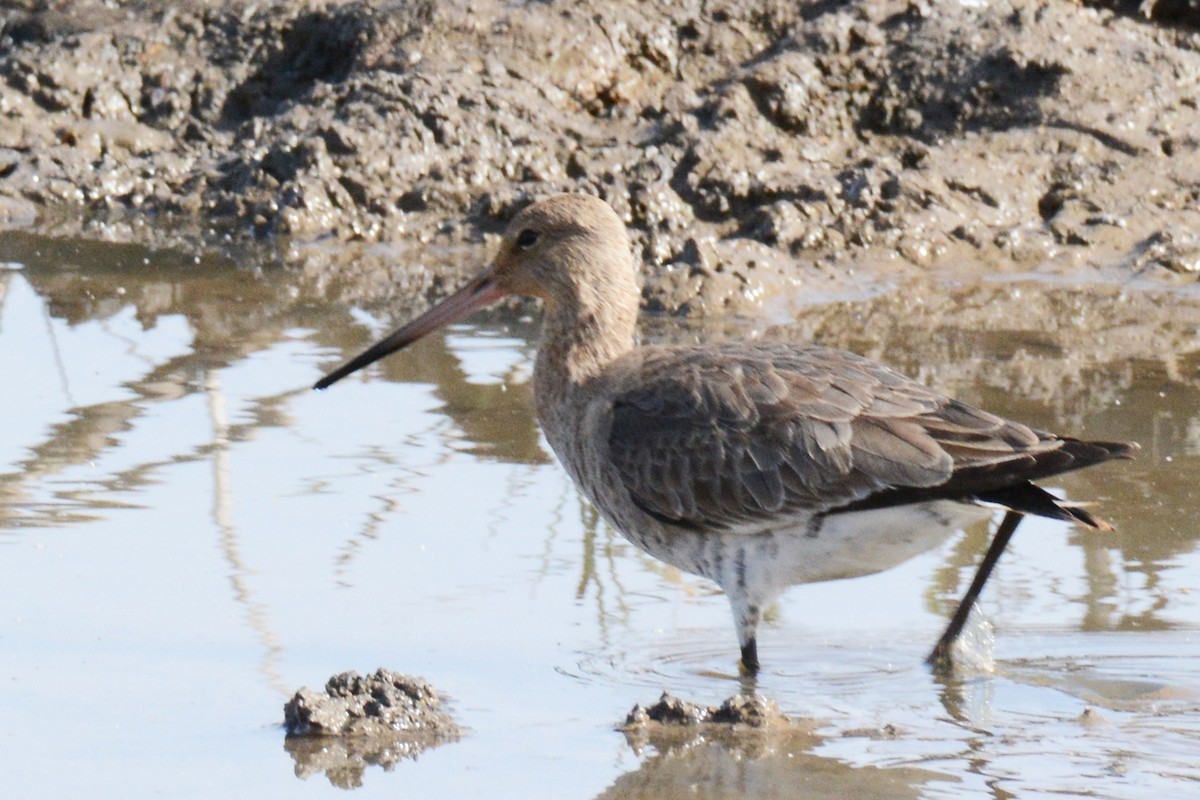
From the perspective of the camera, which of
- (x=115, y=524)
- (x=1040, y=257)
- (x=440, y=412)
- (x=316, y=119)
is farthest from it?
(x=316, y=119)

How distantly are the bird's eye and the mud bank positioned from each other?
2504 mm

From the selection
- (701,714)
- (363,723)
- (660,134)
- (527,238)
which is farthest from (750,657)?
(660,134)

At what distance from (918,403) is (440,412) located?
2.48 m

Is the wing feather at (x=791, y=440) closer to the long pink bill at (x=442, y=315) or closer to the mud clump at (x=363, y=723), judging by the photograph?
the long pink bill at (x=442, y=315)

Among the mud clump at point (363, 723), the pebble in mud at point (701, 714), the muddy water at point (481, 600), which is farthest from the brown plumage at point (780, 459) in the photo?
the mud clump at point (363, 723)

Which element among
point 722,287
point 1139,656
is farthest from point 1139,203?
point 1139,656

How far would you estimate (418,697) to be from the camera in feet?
15.0

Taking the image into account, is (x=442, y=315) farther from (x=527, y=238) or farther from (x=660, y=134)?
(x=660, y=134)

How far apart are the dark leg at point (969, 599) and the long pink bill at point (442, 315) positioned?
194cm

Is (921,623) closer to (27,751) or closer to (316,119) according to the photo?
(27,751)

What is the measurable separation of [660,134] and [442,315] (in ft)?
12.6

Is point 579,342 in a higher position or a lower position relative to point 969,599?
higher

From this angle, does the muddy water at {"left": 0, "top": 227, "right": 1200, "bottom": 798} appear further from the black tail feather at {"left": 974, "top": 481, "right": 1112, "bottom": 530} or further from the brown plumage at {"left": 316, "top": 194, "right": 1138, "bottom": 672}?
the black tail feather at {"left": 974, "top": 481, "right": 1112, "bottom": 530}

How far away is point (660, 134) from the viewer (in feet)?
32.6
